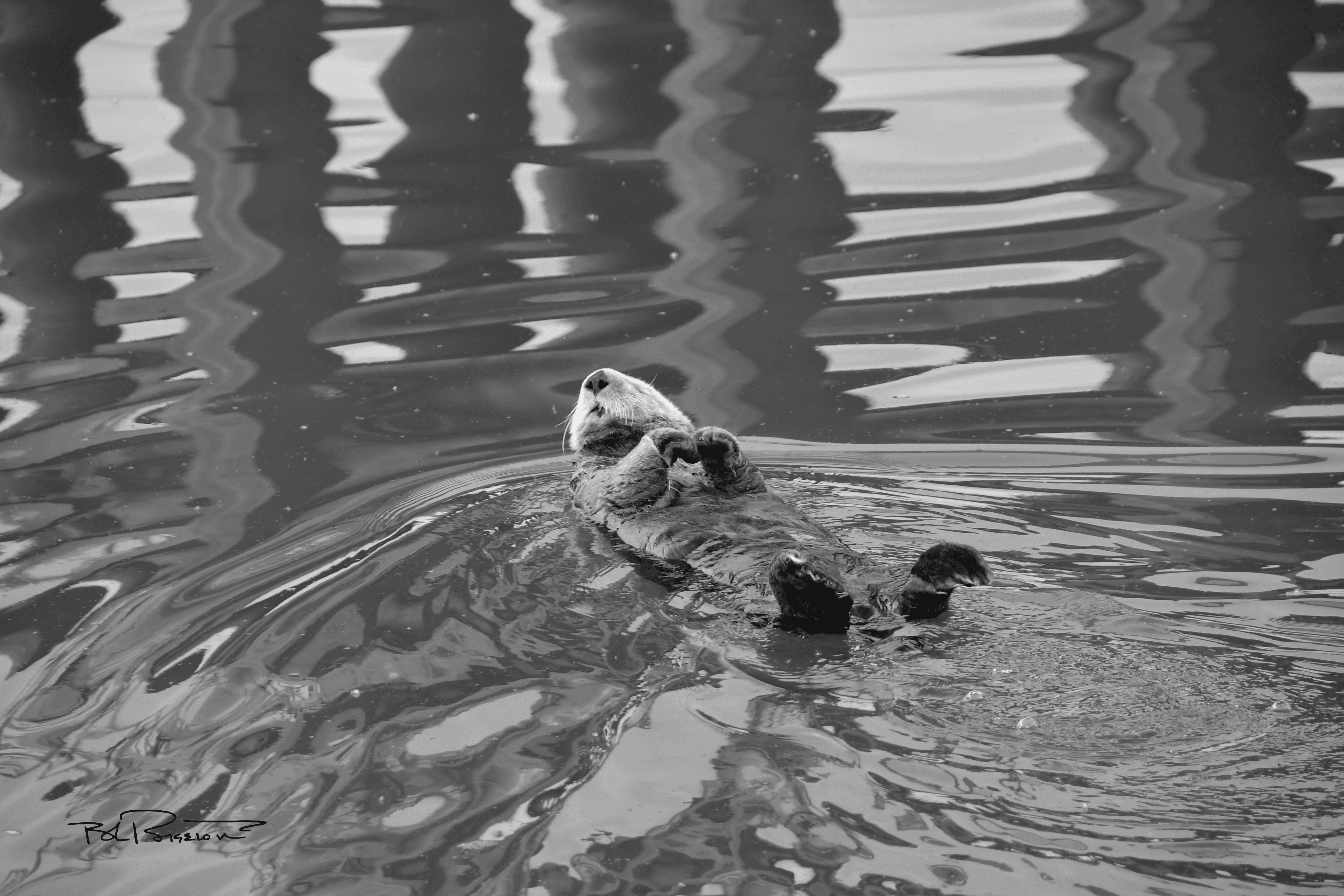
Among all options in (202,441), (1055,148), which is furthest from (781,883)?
(1055,148)

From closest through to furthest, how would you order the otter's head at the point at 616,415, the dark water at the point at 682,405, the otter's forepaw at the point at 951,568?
the dark water at the point at 682,405 < the otter's forepaw at the point at 951,568 < the otter's head at the point at 616,415

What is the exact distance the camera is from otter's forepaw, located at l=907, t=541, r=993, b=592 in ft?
10.3

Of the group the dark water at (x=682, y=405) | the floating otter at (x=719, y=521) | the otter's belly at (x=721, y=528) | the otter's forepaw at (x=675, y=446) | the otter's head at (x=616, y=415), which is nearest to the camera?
the dark water at (x=682, y=405)

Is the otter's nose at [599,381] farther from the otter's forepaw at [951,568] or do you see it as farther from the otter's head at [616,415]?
the otter's forepaw at [951,568]

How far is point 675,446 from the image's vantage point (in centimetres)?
420

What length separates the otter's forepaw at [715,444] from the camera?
4.07 m

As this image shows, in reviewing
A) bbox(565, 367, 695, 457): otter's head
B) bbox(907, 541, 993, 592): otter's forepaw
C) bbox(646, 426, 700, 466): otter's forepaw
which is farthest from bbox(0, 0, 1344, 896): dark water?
bbox(646, 426, 700, 466): otter's forepaw

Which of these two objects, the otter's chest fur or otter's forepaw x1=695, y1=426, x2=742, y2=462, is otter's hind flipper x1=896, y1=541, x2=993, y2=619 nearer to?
the otter's chest fur

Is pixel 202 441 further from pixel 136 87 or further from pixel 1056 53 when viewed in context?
pixel 1056 53

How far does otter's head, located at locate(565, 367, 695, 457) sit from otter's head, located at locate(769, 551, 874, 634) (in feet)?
5.13

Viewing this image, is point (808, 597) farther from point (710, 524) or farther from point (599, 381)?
point (599, 381)
